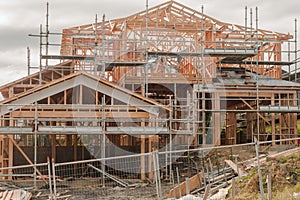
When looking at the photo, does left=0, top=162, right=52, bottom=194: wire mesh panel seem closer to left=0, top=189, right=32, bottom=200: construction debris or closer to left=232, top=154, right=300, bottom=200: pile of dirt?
left=0, top=189, right=32, bottom=200: construction debris

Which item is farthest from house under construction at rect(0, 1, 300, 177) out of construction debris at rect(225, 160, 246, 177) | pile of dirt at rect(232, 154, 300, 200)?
pile of dirt at rect(232, 154, 300, 200)

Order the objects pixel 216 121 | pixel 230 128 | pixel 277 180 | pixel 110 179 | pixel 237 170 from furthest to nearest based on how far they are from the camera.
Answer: pixel 230 128
pixel 216 121
pixel 110 179
pixel 237 170
pixel 277 180

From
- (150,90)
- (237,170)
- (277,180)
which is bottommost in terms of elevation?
(237,170)

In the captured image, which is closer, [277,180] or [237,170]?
[277,180]

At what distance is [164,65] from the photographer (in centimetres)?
2889

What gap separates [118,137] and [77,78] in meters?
5.14

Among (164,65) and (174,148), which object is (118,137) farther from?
(164,65)

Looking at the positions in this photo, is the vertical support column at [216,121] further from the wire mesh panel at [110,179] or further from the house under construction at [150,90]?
the wire mesh panel at [110,179]

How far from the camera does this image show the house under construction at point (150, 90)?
70.2 ft

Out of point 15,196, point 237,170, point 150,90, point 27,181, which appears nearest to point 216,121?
point 150,90

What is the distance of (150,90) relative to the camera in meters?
29.6

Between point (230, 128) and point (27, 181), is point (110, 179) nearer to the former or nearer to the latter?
point (27, 181)

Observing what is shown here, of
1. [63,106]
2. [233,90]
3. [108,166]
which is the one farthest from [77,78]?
[233,90]

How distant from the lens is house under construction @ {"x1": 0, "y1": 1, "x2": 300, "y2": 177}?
21391 mm
